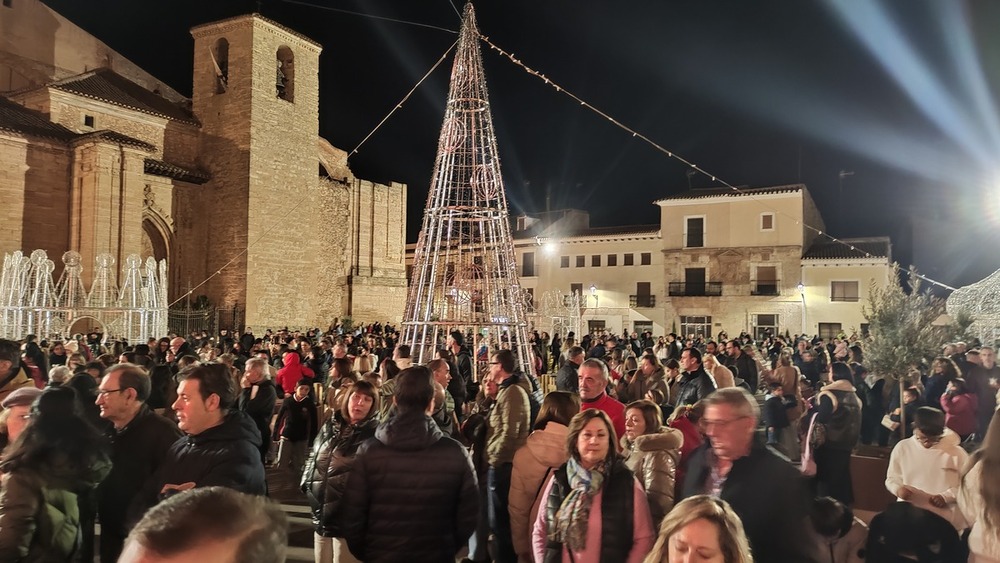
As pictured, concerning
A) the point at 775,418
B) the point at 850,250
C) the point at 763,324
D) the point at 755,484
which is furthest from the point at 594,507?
the point at 850,250

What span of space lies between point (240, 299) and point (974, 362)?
2261cm

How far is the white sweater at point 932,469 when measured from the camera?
3.64 metres

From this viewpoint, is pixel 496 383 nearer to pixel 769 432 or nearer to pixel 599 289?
pixel 769 432

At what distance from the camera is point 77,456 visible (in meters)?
2.77

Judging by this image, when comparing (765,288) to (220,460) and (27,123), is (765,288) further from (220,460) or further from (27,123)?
(220,460)

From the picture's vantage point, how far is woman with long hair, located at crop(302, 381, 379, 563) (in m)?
3.56

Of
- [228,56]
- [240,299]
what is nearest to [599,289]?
[240,299]

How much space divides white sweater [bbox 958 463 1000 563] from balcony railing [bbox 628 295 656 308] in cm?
3009

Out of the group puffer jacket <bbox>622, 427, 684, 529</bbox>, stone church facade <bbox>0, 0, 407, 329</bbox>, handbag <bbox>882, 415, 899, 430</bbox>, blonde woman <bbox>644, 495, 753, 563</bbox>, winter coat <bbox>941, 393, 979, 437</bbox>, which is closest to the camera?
blonde woman <bbox>644, 495, 753, 563</bbox>

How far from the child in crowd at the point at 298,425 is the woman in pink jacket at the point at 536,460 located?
4.20m

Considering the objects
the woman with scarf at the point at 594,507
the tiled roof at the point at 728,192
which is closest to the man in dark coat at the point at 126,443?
the woman with scarf at the point at 594,507

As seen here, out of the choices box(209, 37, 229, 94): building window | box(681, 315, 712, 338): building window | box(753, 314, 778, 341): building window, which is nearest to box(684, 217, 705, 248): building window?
box(681, 315, 712, 338): building window

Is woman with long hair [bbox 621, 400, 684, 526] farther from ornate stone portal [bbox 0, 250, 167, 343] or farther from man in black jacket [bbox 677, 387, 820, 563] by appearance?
ornate stone portal [bbox 0, 250, 167, 343]

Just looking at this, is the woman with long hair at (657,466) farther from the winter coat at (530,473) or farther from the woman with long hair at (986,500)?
the woman with long hair at (986,500)
